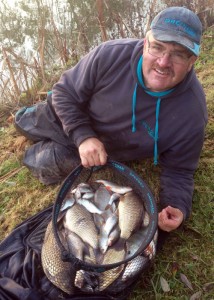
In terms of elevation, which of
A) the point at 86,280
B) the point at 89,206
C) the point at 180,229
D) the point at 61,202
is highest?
the point at 61,202

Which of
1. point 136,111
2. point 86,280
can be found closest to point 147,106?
point 136,111

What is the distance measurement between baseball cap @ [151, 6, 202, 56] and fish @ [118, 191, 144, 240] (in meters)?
0.93

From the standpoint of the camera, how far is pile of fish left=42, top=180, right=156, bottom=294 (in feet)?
6.34

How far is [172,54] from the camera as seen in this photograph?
6.26 ft

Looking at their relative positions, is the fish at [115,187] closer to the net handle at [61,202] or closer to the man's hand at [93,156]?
the net handle at [61,202]

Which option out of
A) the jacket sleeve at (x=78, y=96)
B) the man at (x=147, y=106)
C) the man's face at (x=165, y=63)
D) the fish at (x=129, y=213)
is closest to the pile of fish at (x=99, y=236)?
the fish at (x=129, y=213)

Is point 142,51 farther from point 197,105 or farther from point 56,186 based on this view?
point 56,186

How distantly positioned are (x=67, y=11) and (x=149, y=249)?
179 inches

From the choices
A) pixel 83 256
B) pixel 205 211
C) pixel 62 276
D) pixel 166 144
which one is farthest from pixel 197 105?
pixel 62 276

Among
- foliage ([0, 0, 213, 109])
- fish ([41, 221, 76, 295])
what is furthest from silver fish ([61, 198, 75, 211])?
foliage ([0, 0, 213, 109])

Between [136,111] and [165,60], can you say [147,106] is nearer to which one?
[136,111]

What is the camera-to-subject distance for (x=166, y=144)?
7.54 feet

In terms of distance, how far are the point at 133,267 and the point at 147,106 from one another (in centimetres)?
97

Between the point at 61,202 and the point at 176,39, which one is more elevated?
the point at 176,39
